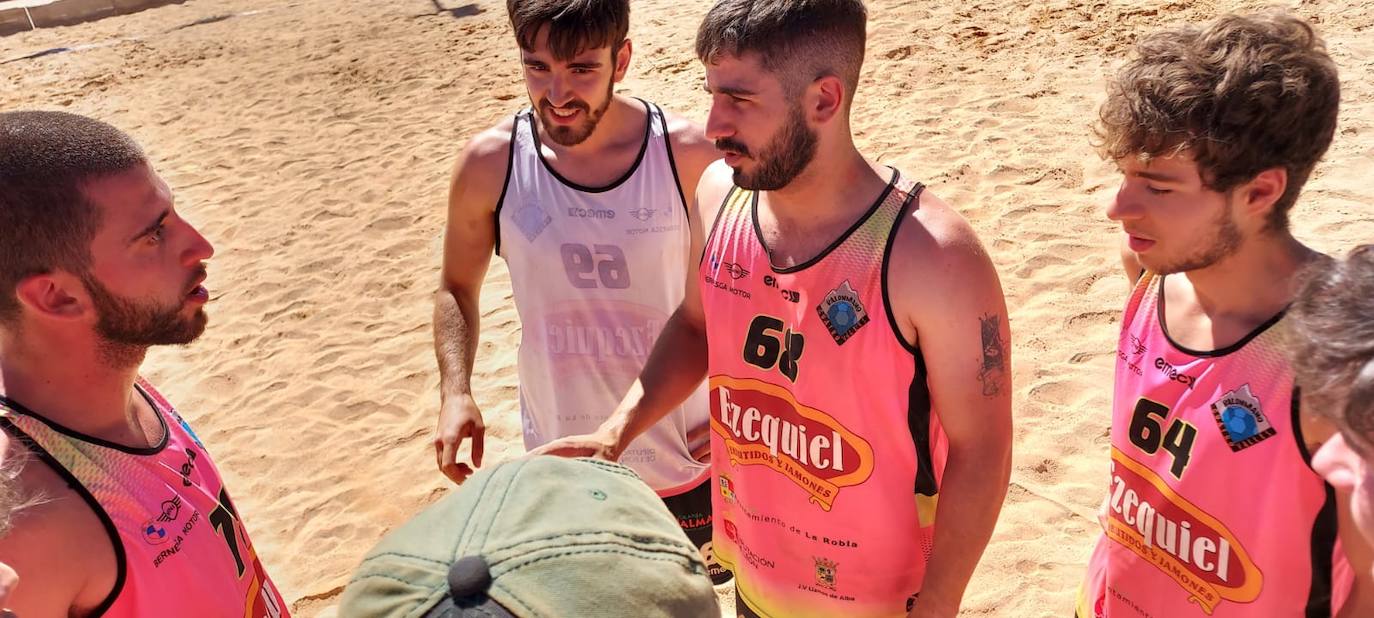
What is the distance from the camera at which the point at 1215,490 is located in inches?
71.3

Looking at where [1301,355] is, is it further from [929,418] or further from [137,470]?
[137,470]

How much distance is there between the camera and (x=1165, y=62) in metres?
1.95

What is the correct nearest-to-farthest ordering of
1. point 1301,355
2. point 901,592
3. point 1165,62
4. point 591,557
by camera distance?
point 591,557, point 1301,355, point 1165,62, point 901,592

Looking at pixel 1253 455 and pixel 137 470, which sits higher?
pixel 137 470

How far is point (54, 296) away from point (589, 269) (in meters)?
1.30

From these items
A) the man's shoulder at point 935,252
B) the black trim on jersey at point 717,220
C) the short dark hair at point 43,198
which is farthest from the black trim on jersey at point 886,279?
the short dark hair at point 43,198

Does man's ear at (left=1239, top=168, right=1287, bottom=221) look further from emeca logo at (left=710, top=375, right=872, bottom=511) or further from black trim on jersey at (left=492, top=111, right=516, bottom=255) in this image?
black trim on jersey at (left=492, top=111, right=516, bottom=255)

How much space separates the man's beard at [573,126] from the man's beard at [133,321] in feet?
3.47

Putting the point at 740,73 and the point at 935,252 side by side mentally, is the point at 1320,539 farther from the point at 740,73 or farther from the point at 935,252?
the point at 740,73

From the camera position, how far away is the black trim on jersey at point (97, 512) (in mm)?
1724

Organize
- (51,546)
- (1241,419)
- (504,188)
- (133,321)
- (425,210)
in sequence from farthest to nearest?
1. (425,210)
2. (504,188)
3. (133,321)
4. (1241,419)
5. (51,546)

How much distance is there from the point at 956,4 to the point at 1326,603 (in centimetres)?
901

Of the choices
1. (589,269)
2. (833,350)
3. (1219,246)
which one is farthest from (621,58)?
(1219,246)

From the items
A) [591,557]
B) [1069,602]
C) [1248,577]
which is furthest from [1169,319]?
[1069,602]
